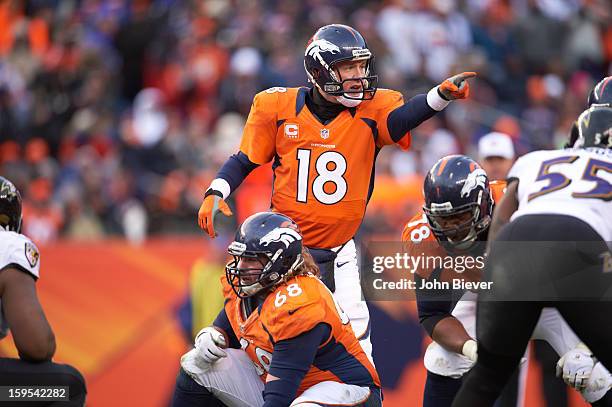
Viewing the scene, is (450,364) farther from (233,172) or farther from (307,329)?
(233,172)

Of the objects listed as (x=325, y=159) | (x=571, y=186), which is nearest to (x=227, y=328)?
A: (x=325, y=159)

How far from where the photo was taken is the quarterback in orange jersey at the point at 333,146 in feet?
20.3

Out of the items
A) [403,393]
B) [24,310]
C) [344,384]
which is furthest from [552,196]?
[403,393]

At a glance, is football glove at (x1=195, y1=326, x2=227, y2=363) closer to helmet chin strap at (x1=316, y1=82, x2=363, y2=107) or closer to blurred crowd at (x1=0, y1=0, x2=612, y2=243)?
helmet chin strap at (x1=316, y1=82, x2=363, y2=107)

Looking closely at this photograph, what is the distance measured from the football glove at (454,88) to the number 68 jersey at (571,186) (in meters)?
0.97

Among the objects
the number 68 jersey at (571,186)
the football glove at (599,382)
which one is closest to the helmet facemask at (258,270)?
the number 68 jersey at (571,186)

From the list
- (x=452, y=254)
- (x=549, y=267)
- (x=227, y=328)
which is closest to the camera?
(x=549, y=267)

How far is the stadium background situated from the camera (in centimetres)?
970

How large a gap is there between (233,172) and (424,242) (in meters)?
1.16

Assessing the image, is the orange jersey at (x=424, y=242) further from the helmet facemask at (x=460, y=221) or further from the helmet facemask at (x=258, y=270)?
the helmet facemask at (x=258, y=270)

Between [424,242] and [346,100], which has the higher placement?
[346,100]

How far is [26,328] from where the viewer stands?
5.27 m

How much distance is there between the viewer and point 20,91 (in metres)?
13.3

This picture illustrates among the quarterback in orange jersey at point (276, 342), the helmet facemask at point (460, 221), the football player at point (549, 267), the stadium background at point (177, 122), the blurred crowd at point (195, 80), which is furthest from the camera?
the blurred crowd at point (195, 80)
